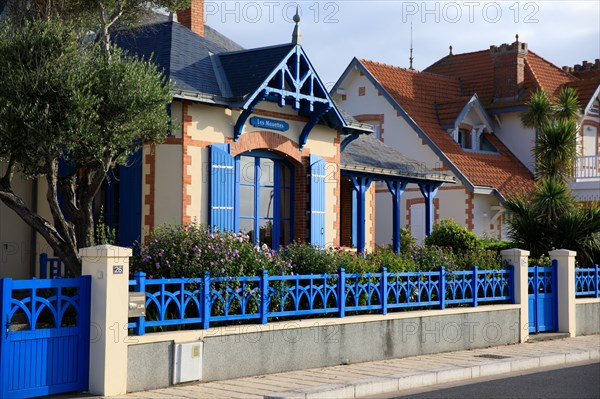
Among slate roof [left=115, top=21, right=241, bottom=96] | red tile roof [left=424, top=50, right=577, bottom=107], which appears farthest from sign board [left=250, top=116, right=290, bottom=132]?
red tile roof [left=424, top=50, right=577, bottom=107]

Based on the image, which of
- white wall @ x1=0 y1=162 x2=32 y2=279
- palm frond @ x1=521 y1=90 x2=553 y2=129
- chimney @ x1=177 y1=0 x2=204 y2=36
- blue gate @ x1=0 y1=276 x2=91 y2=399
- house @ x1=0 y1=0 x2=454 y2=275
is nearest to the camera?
blue gate @ x1=0 y1=276 x2=91 y2=399

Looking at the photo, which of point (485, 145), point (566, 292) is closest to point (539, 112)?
point (485, 145)

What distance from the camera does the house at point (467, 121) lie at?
28359 millimetres

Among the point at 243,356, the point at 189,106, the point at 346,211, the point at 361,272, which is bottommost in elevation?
the point at 243,356

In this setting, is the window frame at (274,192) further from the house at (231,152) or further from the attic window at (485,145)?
the attic window at (485,145)

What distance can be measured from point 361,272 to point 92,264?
4877mm

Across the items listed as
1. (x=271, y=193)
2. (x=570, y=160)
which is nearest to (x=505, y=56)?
(x=570, y=160)

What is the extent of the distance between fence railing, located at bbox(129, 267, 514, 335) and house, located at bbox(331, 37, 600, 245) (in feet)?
41.7

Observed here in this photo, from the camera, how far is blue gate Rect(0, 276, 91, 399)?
893 cm

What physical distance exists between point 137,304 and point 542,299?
966 centimetres

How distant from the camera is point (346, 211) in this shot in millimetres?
23312

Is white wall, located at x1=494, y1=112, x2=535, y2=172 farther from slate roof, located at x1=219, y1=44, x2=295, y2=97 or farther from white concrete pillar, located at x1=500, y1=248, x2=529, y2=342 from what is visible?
slate roof, located at x1=219, y1=44, x2=295, y2=97

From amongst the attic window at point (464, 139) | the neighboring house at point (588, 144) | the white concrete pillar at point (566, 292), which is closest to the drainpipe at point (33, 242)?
the white concrete pillar at point (566, 292)

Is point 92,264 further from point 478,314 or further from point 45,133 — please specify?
point 478,314
